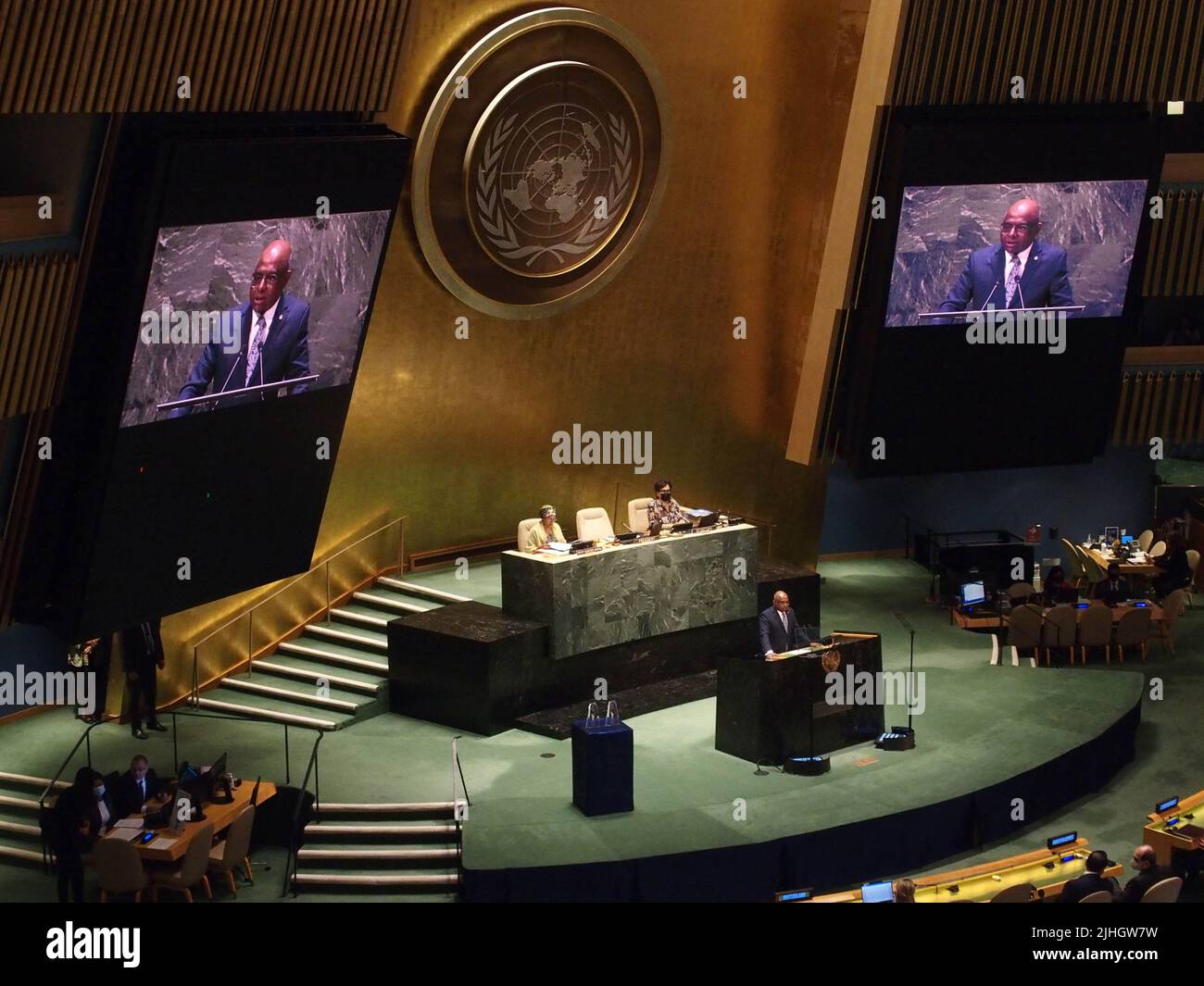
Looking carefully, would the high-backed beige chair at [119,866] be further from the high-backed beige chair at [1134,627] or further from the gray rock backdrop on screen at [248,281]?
the high-backed beige chair at [1134,627]

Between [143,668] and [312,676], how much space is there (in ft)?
5.13

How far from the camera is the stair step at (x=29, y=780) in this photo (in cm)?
1532

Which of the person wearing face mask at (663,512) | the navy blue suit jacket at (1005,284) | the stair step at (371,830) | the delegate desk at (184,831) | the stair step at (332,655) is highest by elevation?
the navy blue suit jacket at (1005,284)

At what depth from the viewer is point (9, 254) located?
42.3ft

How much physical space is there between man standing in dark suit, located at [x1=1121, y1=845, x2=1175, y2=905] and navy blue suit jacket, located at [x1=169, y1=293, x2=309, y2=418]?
7.03 meters

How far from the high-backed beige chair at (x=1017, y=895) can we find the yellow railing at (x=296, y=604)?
7.19 m

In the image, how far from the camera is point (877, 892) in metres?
12.8

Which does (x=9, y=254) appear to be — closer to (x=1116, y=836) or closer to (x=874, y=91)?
(x=874, y=91)

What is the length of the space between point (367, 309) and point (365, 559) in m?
3.63

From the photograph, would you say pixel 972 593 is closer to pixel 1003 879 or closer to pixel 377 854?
pixel 1003 879

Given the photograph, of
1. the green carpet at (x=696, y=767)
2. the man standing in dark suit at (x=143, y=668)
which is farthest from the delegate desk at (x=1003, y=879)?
the man standing in dark suit at (x=143, y=668)

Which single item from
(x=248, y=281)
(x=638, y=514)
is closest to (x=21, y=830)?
(x=248, y=281)

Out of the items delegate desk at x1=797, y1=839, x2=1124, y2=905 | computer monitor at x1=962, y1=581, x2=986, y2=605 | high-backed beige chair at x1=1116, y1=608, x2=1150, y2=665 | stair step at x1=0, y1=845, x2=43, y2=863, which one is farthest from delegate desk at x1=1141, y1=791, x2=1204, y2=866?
stair step at x1=0, y1=845, x2=43, y2=863
